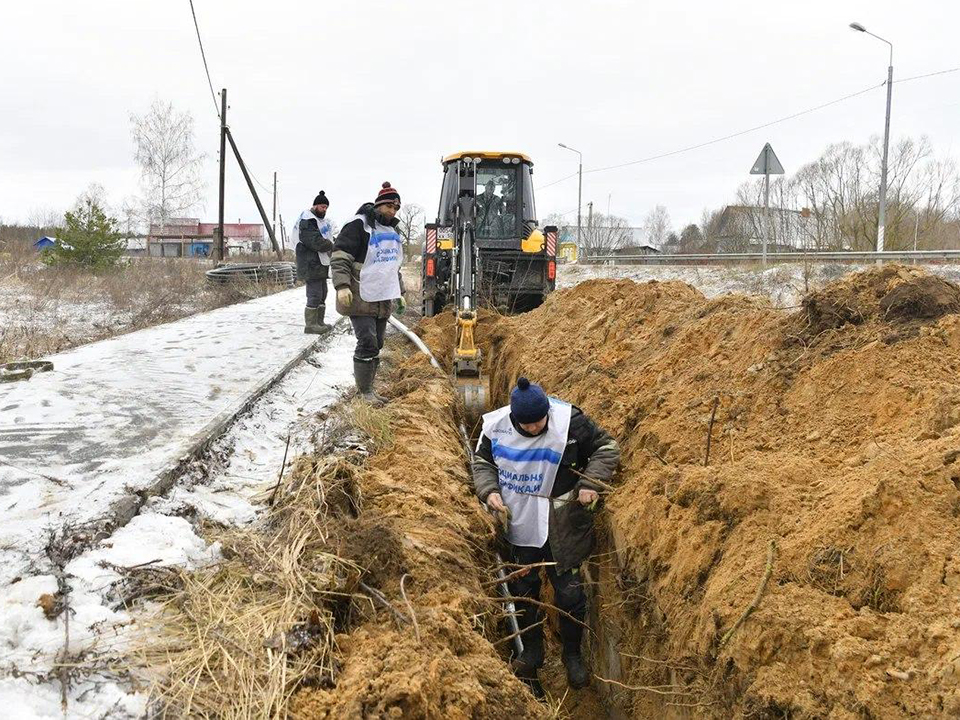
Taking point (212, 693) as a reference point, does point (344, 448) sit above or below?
above

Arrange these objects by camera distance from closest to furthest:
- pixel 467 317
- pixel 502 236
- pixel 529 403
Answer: pixel 529 403 → pixel 467 317 → pixel 502 236

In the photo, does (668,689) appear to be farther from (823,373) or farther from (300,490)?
(300,490)

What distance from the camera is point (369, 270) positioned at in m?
6.29

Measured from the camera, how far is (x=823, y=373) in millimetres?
4035

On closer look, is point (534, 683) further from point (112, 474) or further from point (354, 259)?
point (354, 259)

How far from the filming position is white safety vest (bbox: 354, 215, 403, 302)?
248 inches

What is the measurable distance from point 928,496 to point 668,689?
1532 mm

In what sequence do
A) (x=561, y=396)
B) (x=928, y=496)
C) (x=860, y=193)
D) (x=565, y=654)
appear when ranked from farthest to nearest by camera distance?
(x=860, y=193)
(x=561, y=396)
(x=565, y=654)
(x=928, y=496)

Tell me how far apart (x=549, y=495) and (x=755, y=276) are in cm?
1212

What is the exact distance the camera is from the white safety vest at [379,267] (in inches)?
248

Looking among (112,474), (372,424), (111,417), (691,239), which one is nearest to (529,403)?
(372,424)

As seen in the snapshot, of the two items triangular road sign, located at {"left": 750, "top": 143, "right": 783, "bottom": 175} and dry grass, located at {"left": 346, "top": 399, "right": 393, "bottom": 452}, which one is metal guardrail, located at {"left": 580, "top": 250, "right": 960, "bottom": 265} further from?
dry grass, located at {"left": 346, "top": 399, "right": 393, "bottom": 452}

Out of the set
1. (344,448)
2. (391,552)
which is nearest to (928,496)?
(391,552)

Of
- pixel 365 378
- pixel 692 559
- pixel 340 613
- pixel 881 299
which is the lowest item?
pixel 340 613
